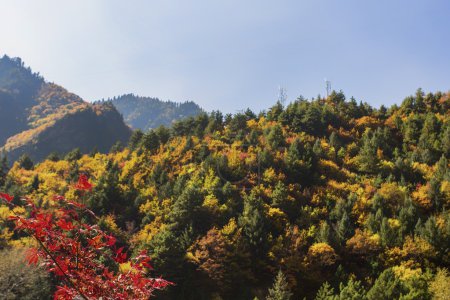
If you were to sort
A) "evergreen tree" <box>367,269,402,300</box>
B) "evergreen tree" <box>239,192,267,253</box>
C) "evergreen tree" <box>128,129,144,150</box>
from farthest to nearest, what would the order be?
1. "evergreen tree" <box>128,129,144,150</box>
2. "evergreen tree" <box>239,192,267,253</box>
3. "evergreen tree" <box>367,269,402,300</box>

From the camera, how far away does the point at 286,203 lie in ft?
144

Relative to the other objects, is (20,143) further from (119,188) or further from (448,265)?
(448,265)

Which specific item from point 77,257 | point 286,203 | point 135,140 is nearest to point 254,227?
point 286,203

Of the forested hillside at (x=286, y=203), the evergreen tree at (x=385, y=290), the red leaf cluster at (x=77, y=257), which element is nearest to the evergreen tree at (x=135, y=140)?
the forested hillside at (x=286, y=203)

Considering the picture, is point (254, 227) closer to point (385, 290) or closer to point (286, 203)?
point (286, 203)

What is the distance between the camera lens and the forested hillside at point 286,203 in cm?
3303

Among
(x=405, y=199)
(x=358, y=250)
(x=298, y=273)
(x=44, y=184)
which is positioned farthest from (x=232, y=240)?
(x=44, y=184)

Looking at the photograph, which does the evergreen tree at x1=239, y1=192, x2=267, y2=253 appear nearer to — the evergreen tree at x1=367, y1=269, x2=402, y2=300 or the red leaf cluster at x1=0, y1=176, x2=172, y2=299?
the evergreen tree at x1=367, y1=269, x2=402, y2=300

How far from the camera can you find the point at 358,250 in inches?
1355

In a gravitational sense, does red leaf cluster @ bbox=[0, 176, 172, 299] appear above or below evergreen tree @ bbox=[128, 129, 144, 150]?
below

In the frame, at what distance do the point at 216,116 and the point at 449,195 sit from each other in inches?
1852

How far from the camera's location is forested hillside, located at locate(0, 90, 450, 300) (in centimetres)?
3303

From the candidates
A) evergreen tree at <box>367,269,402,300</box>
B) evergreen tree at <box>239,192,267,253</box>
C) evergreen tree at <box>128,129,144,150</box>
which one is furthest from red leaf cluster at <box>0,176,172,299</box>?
evergreen tree at <box>128,129,144,150</box>

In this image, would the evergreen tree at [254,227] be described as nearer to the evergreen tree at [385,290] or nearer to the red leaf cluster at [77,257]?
the evergreen tree at [385,290]
